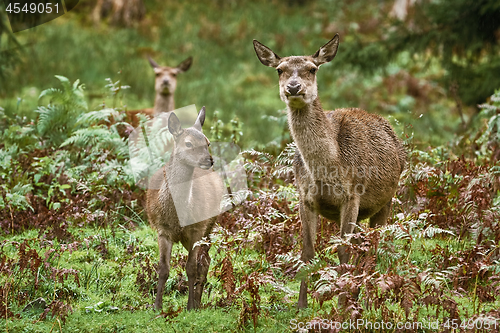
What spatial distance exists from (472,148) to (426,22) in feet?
13.6

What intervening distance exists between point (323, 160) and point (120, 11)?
22577mm

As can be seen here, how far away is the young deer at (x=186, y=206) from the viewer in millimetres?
6152

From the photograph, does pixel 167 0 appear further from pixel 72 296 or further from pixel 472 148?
pixel 72 296

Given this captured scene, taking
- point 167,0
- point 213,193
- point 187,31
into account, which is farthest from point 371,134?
point 167,0

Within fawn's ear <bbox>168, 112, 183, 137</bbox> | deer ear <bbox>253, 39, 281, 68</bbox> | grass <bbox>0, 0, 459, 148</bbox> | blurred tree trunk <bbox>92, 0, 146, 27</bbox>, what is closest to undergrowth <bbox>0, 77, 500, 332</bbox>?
fawn's ear <bbox>168, 112, 183, 137</bbox>

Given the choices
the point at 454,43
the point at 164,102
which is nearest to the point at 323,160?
the point at 454,43

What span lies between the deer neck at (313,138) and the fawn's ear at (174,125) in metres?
1.28

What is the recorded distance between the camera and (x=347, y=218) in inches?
234

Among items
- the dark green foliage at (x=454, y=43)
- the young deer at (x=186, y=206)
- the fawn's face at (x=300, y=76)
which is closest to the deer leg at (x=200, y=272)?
the young deer at (x=186, y=206)

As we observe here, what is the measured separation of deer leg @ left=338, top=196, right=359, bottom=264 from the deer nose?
1234mm

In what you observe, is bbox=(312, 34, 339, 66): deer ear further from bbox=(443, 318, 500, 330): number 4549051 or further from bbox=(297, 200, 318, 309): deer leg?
bbox=(443, 318, 500, 330): number 4549051

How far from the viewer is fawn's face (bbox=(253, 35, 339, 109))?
231 inches

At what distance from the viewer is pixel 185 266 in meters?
6.59

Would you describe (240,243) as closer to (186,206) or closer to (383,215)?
(186,206)
